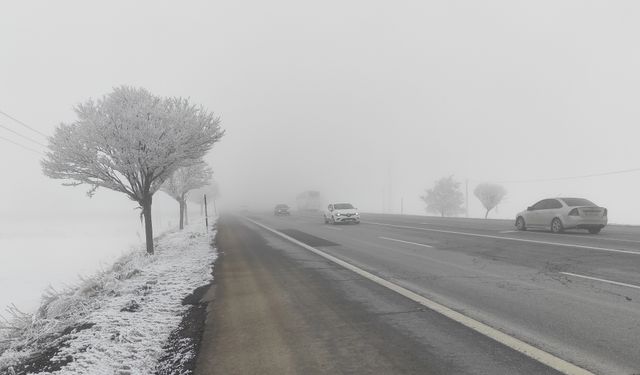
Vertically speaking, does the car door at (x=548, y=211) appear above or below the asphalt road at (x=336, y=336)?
above

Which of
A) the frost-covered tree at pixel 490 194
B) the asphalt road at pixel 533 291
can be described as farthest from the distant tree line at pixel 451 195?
the asphalt road at pixel 533 291

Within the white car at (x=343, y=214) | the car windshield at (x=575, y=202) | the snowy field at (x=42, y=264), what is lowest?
the snowy field at (x=42, y=264)

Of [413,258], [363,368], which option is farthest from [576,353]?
[413,258]

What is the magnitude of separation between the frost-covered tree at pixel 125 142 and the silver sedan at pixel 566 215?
14998mm

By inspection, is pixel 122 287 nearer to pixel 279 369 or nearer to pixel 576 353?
pixel 279 369

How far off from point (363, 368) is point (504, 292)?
3.98 metres

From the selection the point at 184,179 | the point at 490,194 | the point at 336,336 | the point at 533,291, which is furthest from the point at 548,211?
the point at 490,194

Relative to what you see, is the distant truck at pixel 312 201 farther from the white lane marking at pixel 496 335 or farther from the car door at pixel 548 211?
the white lane marking at pixel 496 335

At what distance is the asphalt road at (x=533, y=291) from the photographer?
409cm

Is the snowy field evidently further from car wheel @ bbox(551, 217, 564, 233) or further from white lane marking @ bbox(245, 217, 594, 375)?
car wheel @ bbox(551, 217, 564, 233)

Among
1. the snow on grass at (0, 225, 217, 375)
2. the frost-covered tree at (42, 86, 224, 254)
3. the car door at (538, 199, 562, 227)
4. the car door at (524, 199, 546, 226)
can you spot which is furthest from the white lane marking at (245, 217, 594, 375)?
the car door at (524, 199, 546, 226)

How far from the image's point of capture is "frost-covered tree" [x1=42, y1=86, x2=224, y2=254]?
12.9 meters

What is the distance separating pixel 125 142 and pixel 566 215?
676 inches

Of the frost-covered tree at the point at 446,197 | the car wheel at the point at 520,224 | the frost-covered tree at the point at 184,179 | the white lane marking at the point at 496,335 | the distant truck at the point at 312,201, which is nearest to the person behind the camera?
the white lane marking at the point at 496,335
